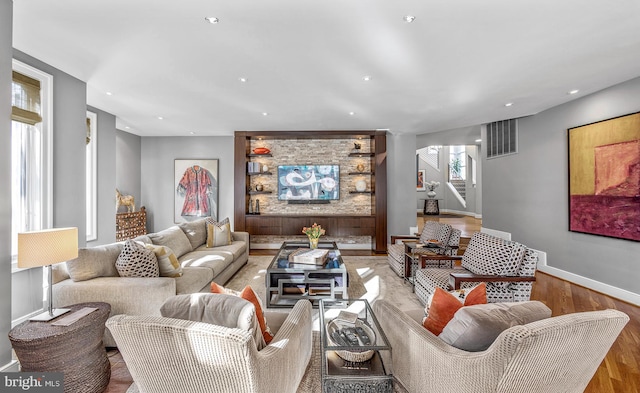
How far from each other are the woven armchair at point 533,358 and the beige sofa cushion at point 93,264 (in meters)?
2.65

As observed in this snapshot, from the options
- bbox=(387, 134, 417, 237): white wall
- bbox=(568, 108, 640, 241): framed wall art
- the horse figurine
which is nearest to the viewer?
bbox=(568, 108, 640, 241): framed wall art

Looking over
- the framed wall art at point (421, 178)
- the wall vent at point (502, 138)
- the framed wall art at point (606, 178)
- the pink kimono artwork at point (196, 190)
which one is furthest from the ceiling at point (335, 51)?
the framed wall art at point (421, 178)

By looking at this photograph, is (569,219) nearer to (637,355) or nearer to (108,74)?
(637,355)

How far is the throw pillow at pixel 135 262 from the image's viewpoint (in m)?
2.46

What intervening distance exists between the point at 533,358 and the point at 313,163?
541 centimetres

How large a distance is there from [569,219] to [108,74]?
249 inches

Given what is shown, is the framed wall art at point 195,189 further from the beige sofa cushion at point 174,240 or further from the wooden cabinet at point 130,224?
the beige sofa cushion at point 174,240

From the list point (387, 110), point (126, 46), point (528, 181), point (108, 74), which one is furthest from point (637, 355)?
point (108, 74)

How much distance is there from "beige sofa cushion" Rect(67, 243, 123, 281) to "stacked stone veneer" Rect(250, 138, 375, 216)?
3.72 m

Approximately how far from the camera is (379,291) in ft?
11.9

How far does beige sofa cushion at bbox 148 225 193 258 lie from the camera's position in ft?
11.6

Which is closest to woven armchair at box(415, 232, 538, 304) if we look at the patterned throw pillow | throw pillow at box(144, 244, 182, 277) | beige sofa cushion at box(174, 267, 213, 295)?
beige sofa cushion at box(174, 267, 213, 295)

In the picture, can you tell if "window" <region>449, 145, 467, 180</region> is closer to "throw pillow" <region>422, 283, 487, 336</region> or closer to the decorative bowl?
"throw pillow" <region>422, 283, 487, 336</region>
